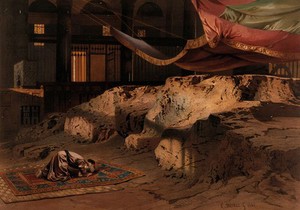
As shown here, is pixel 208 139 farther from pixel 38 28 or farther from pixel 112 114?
pixel 38 28

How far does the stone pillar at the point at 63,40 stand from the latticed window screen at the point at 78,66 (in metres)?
2.50

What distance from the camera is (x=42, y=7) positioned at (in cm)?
1927

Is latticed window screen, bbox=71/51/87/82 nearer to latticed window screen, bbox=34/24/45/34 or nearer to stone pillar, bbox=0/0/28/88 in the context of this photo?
latticed window screen, bbox=34/24/45/34

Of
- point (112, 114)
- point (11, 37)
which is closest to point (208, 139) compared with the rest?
point (112, 114)

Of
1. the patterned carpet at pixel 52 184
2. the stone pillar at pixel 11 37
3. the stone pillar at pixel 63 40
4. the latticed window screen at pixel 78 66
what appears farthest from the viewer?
the latticed window screen at pixel 78 66

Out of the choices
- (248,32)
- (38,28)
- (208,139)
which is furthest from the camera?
(38,28)

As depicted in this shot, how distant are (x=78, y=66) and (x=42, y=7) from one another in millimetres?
3860

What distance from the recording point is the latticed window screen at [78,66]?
17550mm

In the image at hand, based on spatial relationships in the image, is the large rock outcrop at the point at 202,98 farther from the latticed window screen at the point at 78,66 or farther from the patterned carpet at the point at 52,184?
the latticed window screen at the point at 78,66

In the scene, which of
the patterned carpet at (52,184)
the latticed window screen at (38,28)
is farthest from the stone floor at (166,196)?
the latticed window screen at (38,28)

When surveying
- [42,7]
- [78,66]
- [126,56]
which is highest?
[42,7]

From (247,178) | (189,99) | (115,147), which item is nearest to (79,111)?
(115,147)

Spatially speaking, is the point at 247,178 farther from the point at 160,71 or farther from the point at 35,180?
the point at 160,71

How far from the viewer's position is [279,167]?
5.40m
